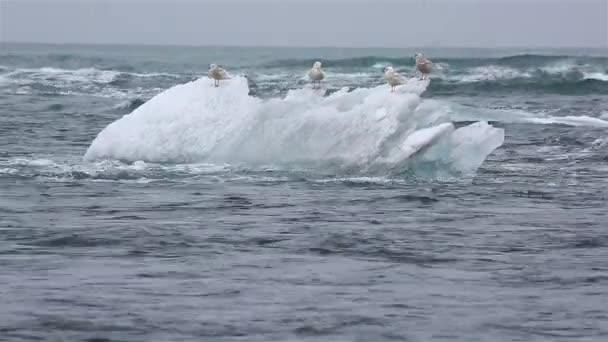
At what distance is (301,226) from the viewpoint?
14.2m

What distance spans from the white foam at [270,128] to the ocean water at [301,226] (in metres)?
0.03

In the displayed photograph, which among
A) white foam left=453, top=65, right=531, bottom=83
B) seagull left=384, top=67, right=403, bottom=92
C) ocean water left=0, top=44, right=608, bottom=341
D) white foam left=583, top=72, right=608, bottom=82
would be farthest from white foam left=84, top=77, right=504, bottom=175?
white foam left=583, top=72, right=608, bottom=82

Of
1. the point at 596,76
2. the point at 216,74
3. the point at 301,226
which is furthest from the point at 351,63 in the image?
the point at 301,226

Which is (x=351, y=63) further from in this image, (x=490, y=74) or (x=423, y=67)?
(x=423, y=67)

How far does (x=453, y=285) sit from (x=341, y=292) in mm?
1096

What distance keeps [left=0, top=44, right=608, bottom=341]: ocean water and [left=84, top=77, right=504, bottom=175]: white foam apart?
0.03m

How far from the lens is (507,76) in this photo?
58031 millimetres

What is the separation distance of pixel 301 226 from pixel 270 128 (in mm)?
4255

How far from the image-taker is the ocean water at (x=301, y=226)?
995 centimetres

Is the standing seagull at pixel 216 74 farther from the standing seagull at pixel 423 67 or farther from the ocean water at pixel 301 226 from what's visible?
the standing seagull at pixel 423 67

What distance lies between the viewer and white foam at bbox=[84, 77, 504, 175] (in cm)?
1753

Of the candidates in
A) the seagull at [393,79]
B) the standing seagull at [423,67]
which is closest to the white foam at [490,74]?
the standing seagull at [423,67]

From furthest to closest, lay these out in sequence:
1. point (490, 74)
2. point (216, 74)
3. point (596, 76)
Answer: point (490, 74)
point (596, 76)
point (216, 74)

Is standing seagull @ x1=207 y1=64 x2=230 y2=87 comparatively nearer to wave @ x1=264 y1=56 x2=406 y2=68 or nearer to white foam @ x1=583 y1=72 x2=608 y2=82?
white foam @ x1=583 y1=72 x2=608 y2=82
